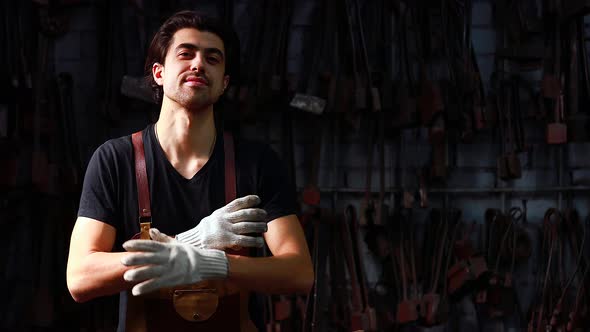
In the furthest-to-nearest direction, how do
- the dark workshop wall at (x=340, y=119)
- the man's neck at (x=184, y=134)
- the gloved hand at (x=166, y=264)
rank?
the dark workshop wall at (x=340, y=119) < the man's neck at (x=184, y=134) < the gloved hand at (x=166, y=264)

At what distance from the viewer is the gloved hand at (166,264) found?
212cm

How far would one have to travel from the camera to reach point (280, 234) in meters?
2.49

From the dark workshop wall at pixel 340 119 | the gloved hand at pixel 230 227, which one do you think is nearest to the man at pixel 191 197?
the gloved hand at pixel 230 227

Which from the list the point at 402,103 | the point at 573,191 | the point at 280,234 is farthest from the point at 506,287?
the point at 280,234

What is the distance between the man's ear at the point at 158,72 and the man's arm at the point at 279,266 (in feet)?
1.74

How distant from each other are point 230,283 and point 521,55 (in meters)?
3.18

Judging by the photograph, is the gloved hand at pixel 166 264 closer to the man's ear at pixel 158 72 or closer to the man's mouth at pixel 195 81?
the man's mouth at pixel 195 81

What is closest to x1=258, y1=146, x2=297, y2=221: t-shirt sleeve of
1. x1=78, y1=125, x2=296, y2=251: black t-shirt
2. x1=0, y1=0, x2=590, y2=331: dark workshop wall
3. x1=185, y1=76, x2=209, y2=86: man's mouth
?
x1=78, y1=125, x2=296, y2=251: black t-shirt

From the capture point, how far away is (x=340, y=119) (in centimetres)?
528

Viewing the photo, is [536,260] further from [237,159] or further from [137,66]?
[237,159]

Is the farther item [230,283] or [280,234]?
[280,234]

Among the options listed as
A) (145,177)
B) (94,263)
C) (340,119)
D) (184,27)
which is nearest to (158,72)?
(184,27)

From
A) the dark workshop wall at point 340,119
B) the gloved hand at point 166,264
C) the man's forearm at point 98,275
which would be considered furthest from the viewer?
the dark workshop wall at point 340,119

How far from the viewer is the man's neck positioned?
254 cm
